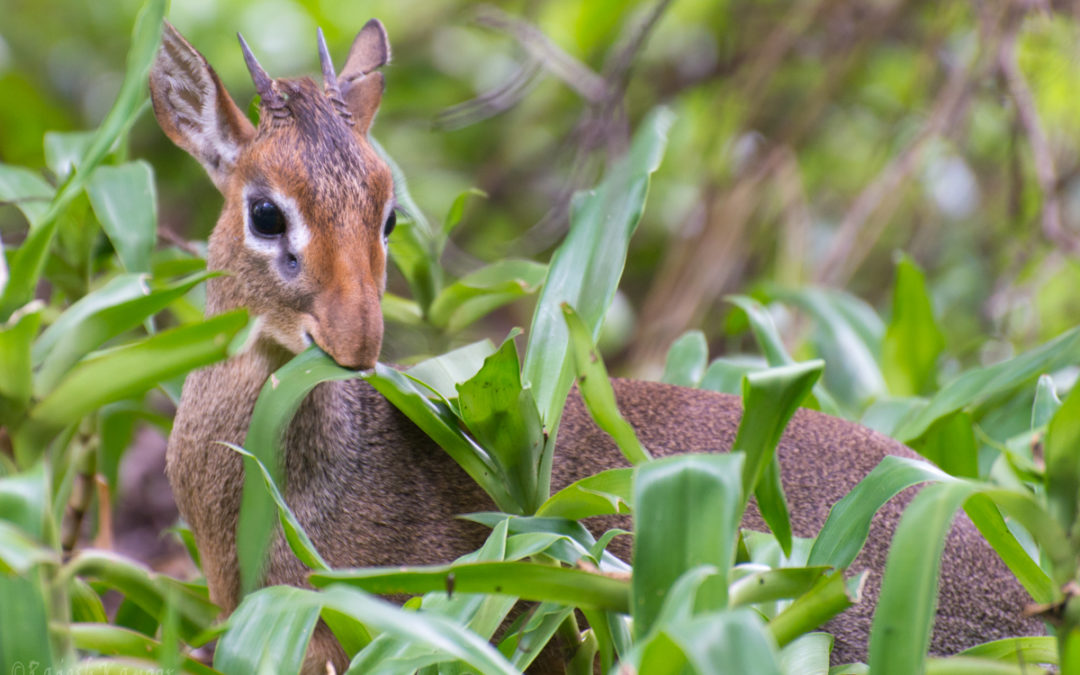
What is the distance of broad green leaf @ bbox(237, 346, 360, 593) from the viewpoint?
1188 mm

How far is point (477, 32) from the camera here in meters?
4.59

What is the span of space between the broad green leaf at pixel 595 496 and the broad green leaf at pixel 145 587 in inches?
17.9

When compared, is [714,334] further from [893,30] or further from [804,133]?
[893,30]

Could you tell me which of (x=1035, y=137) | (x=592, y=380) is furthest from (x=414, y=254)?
(x=1035, y=137)

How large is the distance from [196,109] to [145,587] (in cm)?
83

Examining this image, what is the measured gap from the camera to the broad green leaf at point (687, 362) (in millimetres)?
2158

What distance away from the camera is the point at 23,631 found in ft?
2.98

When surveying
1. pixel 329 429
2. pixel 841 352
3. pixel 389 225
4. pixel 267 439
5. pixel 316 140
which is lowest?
pixel 841 352

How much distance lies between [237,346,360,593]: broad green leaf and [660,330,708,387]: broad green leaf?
101 centimetres

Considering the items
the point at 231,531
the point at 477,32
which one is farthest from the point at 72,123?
the point at 231,531

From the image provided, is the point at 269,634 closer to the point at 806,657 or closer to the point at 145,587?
the point at 145,587

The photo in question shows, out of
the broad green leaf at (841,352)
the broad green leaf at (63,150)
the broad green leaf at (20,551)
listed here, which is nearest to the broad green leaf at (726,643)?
the broad green leaf at (20,551)

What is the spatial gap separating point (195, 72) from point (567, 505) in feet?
3.04

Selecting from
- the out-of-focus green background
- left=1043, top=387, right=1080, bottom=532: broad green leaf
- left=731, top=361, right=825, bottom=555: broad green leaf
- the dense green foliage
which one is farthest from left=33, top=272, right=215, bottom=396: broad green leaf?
the out-of-focus green background
